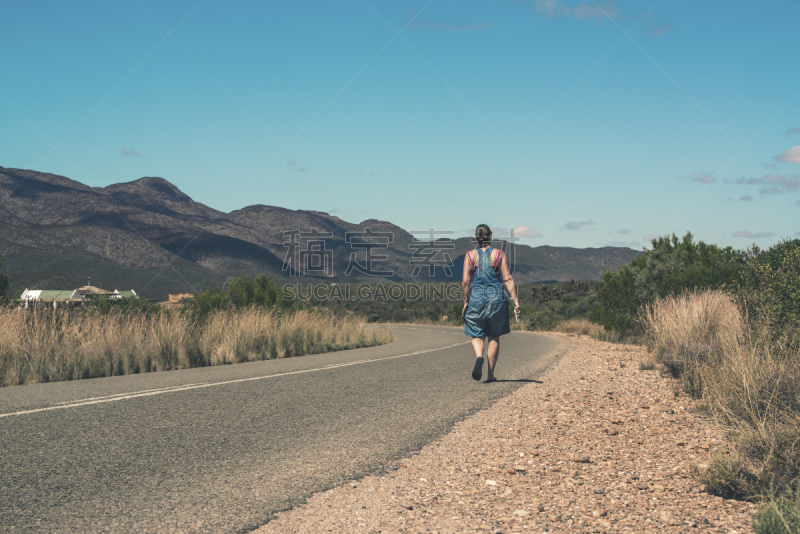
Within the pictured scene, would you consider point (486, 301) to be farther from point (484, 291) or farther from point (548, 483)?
point (548, 483)

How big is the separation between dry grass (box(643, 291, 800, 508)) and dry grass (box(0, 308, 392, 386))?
30.8 ft

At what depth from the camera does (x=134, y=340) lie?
456 inches

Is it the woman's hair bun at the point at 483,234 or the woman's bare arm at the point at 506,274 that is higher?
the woman's hair bun at the point at 483,234

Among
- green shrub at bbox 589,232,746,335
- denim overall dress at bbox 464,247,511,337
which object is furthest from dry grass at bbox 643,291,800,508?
green shrub at bbox 589,232,746,335

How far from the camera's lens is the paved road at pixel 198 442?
3510 mm

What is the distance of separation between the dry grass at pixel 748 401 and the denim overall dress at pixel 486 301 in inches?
105

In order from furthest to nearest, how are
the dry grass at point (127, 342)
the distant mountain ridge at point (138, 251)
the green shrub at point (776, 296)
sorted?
the distant mountain ridge at point (138, 251)
the dry grass at point (127, 342)
the green shrub at point (776, 296)

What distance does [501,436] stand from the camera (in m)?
5.59

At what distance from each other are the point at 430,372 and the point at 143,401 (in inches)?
203

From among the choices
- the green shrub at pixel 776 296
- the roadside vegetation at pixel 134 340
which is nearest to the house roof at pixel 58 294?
the roadside vegetation at pixel 134 340

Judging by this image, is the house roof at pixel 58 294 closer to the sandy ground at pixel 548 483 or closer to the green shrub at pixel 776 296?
the sandy ground at pixel 548 483

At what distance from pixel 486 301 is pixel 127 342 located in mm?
7230

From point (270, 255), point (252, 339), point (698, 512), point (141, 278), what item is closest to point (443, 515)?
point (698, 512)

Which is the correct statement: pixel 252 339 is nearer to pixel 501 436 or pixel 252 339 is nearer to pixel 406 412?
pixel 406 412
